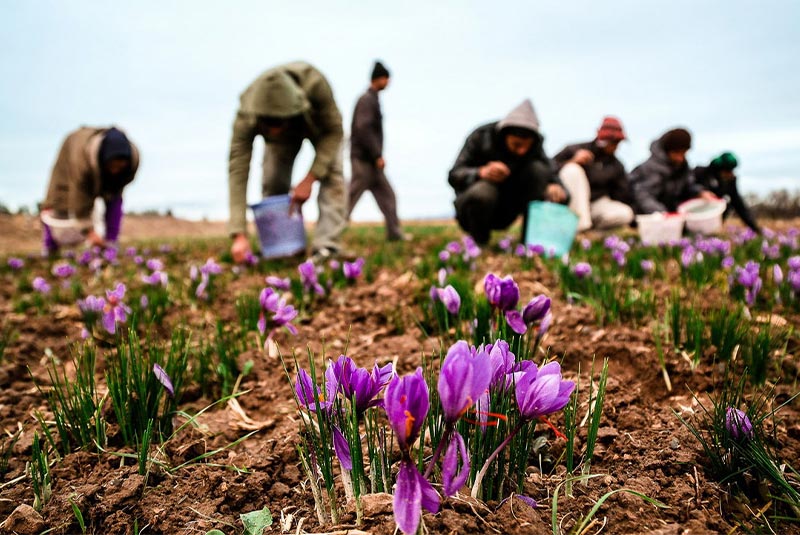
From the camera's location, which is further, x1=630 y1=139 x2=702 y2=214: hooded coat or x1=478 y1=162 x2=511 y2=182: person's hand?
x1=630 y1=139 x2=702 y2=214: hooded coat

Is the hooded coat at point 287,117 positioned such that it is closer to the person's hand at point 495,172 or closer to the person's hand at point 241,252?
the person's hand at point 241,252

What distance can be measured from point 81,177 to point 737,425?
6.95 m

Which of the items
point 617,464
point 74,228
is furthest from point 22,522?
point 74,228

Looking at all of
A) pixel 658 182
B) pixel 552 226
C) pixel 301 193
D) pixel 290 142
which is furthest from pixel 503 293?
pixel 658 182

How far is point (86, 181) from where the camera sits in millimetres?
6254

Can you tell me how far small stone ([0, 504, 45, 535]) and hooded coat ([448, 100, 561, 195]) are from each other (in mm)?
4678

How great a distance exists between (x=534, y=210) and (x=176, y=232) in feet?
80.6

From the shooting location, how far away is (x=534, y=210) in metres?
4.62

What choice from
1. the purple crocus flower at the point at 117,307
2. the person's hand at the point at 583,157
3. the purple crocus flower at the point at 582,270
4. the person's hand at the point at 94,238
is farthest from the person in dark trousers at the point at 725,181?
the person's hand at the point at 94,238

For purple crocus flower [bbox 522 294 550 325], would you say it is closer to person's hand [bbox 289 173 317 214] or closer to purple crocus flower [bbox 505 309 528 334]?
purple crocus flower [bbox 505 309 528 334]

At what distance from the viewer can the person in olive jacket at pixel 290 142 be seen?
15.3ft

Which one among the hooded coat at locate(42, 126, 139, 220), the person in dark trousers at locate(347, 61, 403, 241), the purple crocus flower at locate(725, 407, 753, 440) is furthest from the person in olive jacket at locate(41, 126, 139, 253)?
the purple crocus flower at locate(725, 407, 753, 440)

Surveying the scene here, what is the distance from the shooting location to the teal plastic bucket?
14.8ft

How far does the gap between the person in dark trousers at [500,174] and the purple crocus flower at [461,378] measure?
14.3 feet
